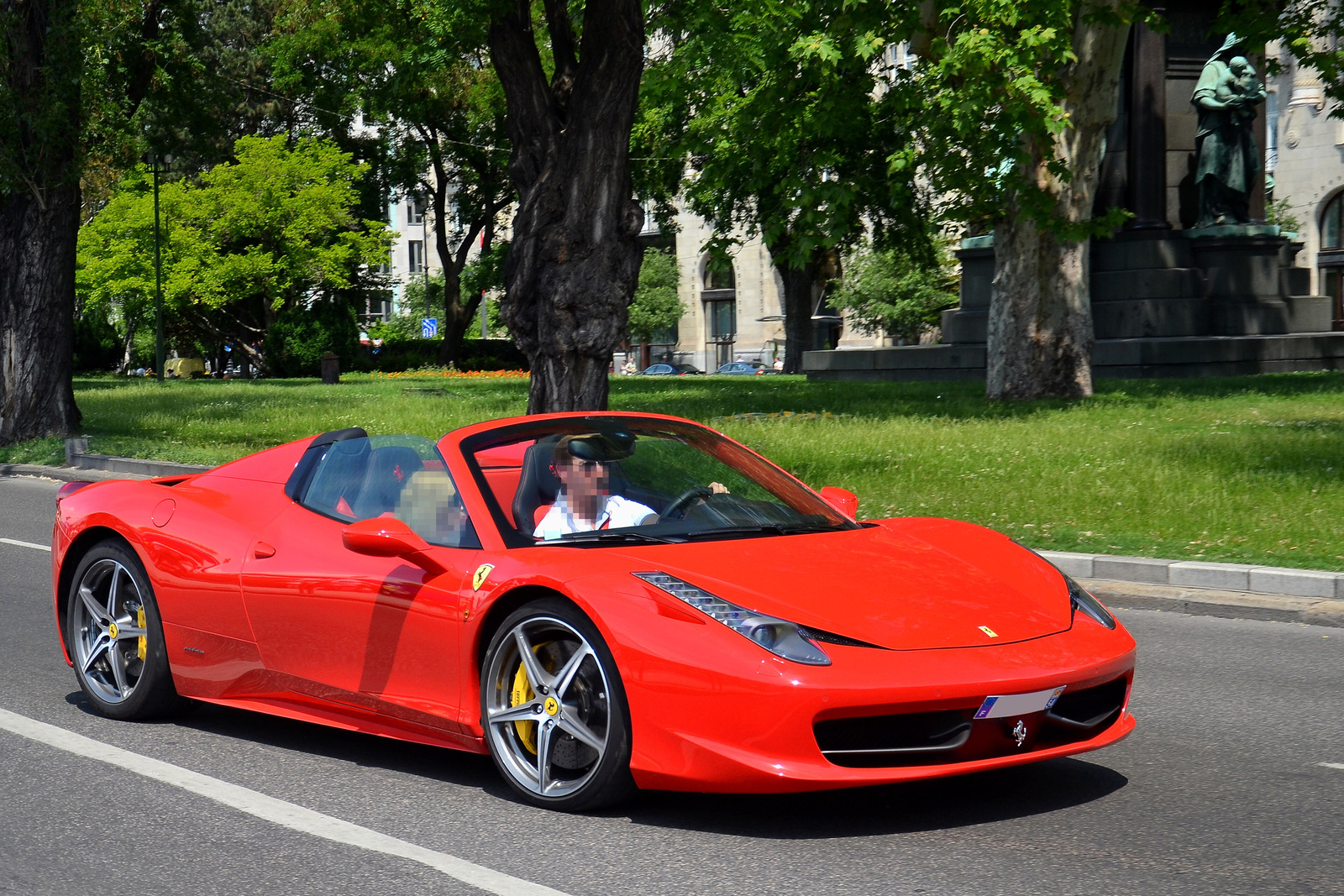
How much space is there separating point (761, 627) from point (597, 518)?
42.4 inches

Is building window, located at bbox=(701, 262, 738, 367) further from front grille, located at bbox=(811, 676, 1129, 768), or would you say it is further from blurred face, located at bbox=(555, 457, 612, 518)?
front grille, located at bbox=(811, 676, 1129, 768)

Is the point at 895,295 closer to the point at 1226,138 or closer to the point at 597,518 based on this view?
the point at 1226,138

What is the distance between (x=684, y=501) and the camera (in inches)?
205

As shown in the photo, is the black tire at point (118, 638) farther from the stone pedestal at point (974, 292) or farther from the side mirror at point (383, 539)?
the stone pedestal at point (974, 292)

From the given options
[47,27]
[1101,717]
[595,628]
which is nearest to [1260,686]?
[1101,717]

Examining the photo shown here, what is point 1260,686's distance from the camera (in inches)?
259

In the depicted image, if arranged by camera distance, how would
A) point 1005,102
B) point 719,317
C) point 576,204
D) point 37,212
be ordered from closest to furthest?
1. point 576,204
2. point 1005,102
3. point 37,212
4. point 719,317

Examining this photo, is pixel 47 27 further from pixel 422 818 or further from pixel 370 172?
pixel 370 172

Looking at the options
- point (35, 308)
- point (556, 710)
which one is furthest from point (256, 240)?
point (556, 710)

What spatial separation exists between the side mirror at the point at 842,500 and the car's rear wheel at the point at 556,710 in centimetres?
149

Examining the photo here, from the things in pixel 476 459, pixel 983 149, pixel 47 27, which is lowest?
pixel 476 459

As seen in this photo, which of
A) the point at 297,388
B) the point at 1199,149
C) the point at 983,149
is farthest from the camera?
the point at 297,388

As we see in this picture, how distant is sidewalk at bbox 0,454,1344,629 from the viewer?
8477mm

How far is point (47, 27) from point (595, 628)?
739 inches
